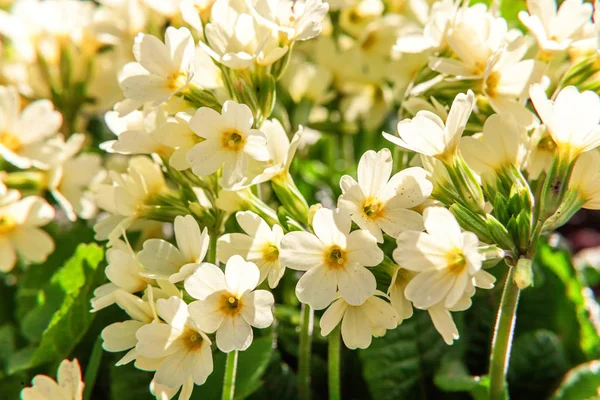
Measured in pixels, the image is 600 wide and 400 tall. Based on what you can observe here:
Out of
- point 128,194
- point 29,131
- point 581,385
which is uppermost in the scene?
point 128,194

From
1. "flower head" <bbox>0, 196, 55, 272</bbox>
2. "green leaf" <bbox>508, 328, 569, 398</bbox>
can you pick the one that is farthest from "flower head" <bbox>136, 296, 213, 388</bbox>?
"green leaf" <bbox>508, 328, 569, 398</bbox>

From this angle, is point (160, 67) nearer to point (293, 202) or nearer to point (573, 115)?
point (293, 202)

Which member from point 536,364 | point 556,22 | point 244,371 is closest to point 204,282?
point 244,371

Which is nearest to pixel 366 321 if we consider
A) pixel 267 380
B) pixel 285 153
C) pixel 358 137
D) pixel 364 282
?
pixel 364 282

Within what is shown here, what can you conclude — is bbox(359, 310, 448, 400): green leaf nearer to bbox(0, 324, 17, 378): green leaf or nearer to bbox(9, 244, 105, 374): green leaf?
bbox(9, 244, 105, 374): green leaf

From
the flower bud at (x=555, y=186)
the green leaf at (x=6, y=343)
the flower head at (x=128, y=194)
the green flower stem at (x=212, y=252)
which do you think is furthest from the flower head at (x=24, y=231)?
the flower bud at (x=555, y=186)

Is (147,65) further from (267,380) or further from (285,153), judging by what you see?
(267,380)
